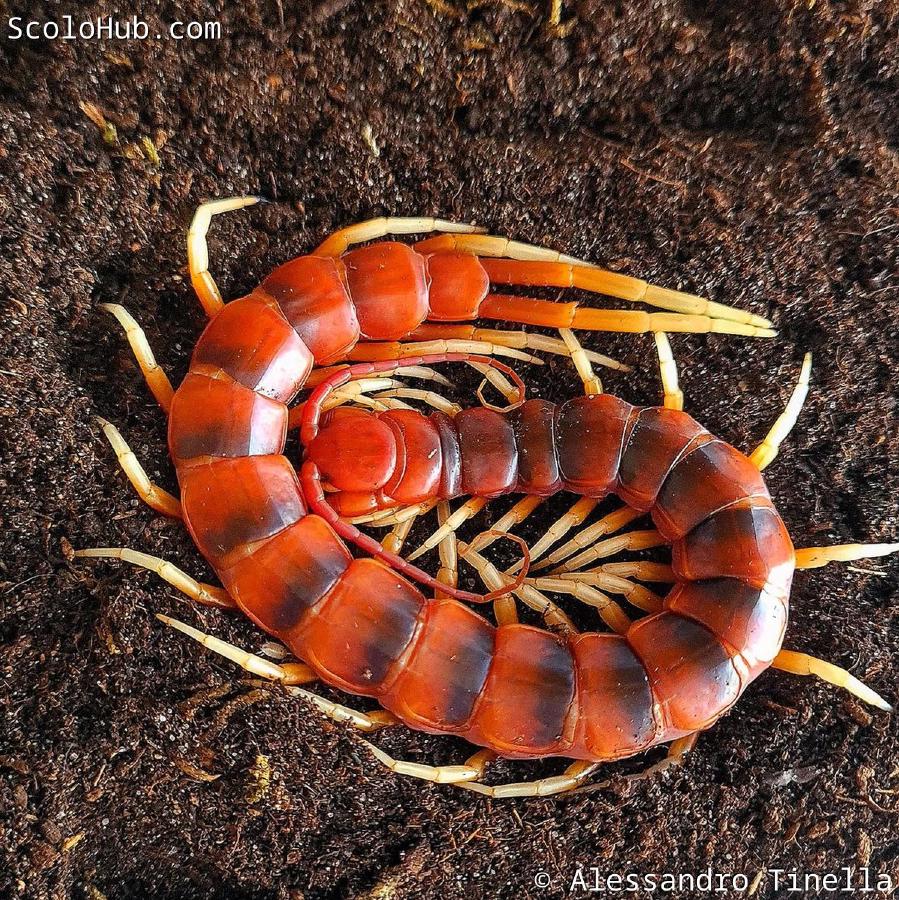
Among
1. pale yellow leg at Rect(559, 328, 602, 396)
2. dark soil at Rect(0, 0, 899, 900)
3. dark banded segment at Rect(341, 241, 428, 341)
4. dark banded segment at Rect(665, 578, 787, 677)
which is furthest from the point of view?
pale yellow leg at Rect(559, 328, 602, 396)

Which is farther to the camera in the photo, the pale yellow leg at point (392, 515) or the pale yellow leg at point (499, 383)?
the pale yellow leg at point (499, 383)

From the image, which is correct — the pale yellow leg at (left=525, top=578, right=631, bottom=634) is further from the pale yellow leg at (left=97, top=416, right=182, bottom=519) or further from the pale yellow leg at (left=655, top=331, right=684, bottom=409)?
the pale yellow leg at (left=97, top=416, right=182, bottom=519)

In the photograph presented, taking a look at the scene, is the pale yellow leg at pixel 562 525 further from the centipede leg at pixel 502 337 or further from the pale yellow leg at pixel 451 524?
the centipede leg at pixel 502 337

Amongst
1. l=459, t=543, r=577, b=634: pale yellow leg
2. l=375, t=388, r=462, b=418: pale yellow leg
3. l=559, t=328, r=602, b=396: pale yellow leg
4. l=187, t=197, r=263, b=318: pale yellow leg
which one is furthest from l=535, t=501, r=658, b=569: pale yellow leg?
l=187, t=197, r=263, b=318: pale yellow leg

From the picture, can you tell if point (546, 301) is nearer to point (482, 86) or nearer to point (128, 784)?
point (482, 86)

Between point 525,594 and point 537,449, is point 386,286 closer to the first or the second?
point 537,449

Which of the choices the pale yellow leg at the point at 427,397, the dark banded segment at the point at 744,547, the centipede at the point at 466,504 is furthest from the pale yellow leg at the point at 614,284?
the dark banded segment at the point at 744,547

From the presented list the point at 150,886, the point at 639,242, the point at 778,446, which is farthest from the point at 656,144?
the point at 150,886

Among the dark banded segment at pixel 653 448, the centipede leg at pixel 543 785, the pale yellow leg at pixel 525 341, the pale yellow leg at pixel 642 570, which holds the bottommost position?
the centipede leg at pixel 543 785
